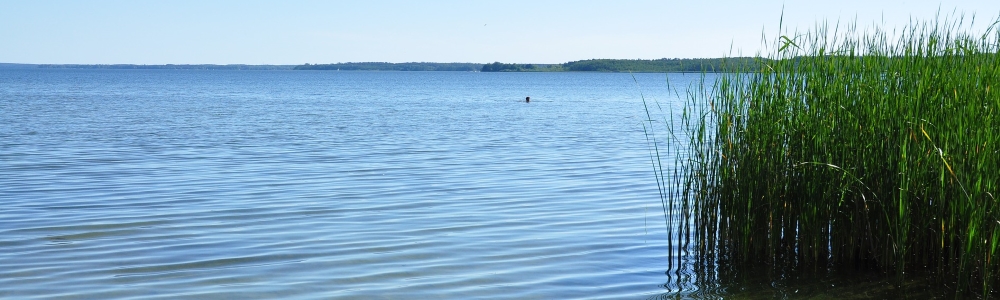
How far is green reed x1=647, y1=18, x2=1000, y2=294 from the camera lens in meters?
5.13

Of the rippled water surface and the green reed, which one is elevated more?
the green reed

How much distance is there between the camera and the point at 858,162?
5672 mm

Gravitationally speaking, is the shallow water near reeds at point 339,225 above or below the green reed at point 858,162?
below

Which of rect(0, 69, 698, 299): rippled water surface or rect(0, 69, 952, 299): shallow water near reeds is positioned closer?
rect(0, 69, 952, 299): shallow water near reeds

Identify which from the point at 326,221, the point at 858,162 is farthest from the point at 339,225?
the point at 858,162

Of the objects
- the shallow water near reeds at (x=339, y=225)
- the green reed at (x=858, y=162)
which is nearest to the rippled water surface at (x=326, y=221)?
the shallow water near reeds at (x=339, y=225)

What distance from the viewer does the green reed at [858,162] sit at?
513 cm

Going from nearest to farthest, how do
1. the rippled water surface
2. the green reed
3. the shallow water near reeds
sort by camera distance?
1. the green reed
2. the shallow water near reeds
3. the rippled water surface

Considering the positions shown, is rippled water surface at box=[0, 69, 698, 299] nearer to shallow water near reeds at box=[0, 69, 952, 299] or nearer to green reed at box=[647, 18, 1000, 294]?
shallow water near reeds at box=[0, 69, 952, 299]

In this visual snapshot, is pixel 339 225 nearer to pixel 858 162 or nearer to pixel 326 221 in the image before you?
pixel 326 221

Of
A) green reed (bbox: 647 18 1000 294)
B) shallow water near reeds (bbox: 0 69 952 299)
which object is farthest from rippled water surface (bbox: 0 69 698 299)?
green reed (bbox: 647 18 1000 294)

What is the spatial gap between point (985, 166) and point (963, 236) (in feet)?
1.46

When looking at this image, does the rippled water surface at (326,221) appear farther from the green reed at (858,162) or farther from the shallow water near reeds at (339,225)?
the green reed at (858,162)

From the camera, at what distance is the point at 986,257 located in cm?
509
